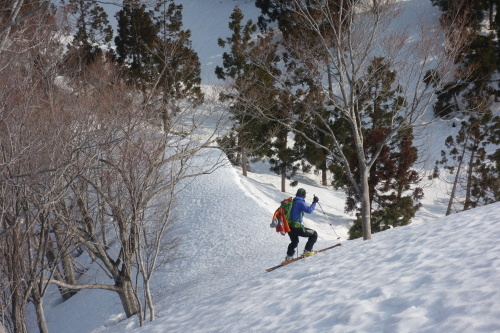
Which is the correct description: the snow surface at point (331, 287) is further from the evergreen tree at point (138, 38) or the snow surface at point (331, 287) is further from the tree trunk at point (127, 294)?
the evergreen tree at point (138, 38)

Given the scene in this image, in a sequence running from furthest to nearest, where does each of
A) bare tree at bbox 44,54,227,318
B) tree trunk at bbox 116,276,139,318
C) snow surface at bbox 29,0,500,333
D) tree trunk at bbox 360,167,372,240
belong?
tree trunk at bbox 116,276,139,318 < tree trunk at bbox 360,167,372,240 < bare tree at bbox 44,54,227,318 < snow surface at bbox 29,0,500,333

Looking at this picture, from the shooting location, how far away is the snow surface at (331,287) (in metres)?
4.36

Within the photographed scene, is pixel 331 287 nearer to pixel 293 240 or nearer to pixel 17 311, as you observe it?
pixel 293 240

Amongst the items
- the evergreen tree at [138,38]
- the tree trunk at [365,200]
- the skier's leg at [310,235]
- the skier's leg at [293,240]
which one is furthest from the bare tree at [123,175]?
the evergreen tree at [138,38]

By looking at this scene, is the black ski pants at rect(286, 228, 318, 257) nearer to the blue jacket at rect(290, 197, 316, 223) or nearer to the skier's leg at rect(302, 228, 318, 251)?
the skier's leg at rect(302, 228, 318, 251)

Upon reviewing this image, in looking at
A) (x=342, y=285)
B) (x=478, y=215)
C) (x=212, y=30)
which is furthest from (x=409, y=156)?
(x=212, y=30)

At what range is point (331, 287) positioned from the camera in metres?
6.14

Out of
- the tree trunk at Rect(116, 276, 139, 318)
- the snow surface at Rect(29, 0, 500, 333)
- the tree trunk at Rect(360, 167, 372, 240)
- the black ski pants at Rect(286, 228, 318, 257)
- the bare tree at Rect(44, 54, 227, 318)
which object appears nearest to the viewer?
the snow surface at Rect(29, 0, 500, 333)

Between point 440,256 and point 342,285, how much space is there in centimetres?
146

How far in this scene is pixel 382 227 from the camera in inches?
753

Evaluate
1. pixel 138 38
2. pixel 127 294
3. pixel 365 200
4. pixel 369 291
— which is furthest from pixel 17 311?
pixel 138 38

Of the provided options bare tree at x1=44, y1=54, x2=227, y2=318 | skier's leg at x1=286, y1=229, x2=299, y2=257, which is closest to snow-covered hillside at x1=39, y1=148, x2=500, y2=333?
skier's leg at x1=286, y1=229, x2=299, y2=257

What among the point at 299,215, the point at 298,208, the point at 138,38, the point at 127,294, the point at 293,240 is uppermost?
the point at 138,38

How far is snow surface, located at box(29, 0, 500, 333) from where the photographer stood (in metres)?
4.36
